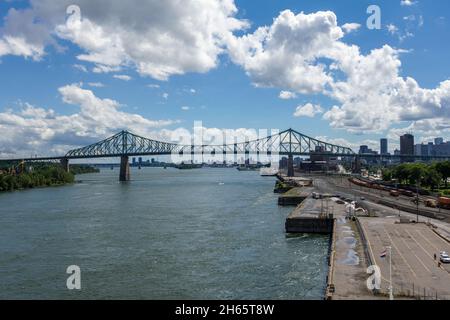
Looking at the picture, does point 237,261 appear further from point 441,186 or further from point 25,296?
point 441,186

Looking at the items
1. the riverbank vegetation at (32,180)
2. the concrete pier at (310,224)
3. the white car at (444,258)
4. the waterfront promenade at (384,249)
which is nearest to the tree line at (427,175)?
the waterfront promenade at (384,249)

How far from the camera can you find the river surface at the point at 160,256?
1962 cm

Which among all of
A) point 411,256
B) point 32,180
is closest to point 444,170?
point 411,256

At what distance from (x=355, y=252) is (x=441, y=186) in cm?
5043

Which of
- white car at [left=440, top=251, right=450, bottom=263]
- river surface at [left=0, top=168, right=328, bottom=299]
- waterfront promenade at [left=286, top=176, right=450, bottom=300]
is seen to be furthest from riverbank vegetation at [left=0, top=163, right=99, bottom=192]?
white car at [left=440, top=251, right=450, bottom=263]

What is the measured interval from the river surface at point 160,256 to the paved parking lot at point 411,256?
2883mm

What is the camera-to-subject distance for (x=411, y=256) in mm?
21844

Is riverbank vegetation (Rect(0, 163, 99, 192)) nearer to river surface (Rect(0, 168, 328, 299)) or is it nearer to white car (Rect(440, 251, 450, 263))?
river surface (Rect(0, 168, 328, 299))

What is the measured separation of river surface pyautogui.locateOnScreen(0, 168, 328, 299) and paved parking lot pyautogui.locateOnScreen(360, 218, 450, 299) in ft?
9.46

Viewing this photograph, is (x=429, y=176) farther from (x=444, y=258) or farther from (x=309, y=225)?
(x=444, y=258)

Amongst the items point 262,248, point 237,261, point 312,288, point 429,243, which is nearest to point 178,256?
point 237,261

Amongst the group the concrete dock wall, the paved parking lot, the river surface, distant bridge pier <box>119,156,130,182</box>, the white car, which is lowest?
the river surface

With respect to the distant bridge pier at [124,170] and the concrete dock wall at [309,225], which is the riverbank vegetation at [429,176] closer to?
the concrete dock wall at [309,225]

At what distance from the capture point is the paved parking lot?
16812 millimetres
